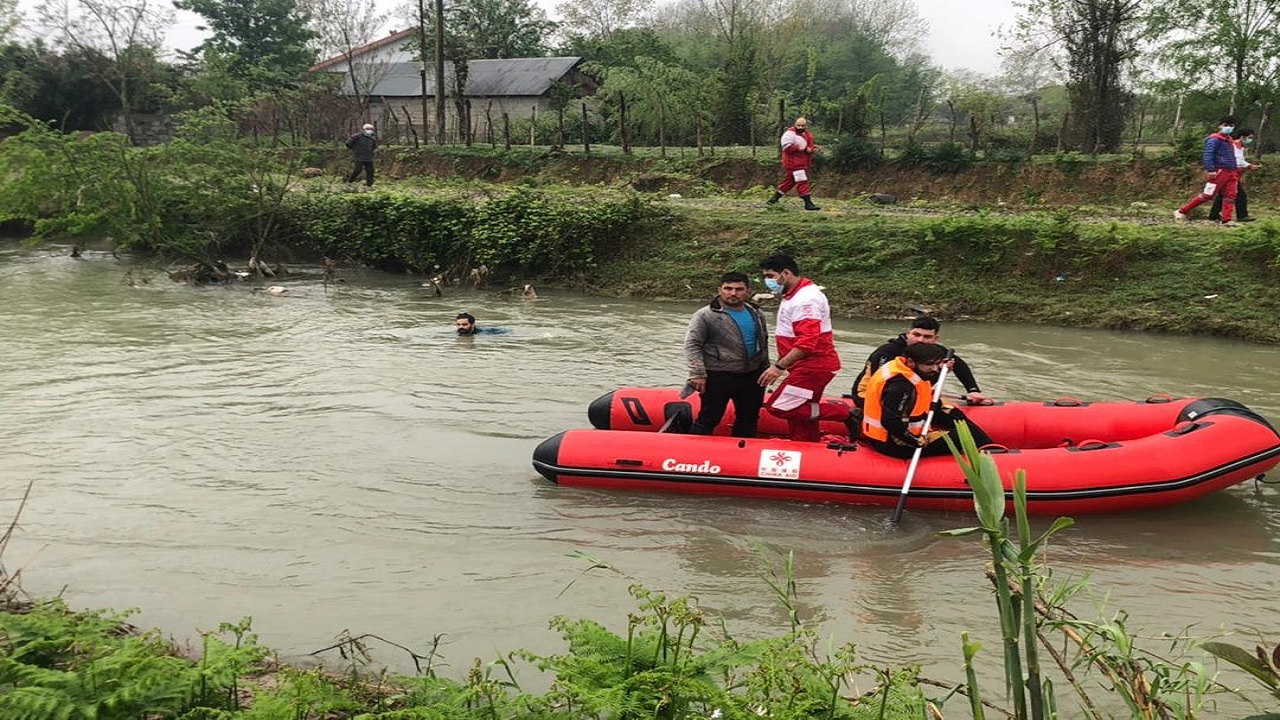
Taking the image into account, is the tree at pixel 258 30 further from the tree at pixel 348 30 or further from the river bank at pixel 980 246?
the river bank at pixel 980 246

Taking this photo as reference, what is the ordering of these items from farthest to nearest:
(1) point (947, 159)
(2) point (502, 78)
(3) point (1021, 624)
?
(2) point (502, 78)
(1) point (947, 159)
(3) point (1021, 624)

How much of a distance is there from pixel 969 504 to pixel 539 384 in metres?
4.77

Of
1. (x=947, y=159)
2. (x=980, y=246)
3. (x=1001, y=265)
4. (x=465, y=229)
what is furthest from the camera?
(x=947, y=159)

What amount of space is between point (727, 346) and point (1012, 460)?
198cm

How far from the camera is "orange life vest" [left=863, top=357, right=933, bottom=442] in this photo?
20.1 feet

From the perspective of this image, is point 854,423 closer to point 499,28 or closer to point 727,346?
point 727,346

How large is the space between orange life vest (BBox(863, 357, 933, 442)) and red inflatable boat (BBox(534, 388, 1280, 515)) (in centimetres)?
18

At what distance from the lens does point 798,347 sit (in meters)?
6.68

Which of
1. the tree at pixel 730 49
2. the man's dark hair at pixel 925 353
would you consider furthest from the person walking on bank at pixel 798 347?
the tree at pixel 730 49

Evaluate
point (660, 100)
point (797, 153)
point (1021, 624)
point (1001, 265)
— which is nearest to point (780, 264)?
point (1021, 624)

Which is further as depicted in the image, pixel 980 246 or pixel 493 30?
→ pixel 493 30

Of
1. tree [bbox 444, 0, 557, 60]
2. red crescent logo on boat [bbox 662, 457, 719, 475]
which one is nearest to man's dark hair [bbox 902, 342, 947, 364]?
red crescent logo on boat [bbox 662, 457, 719, 475]

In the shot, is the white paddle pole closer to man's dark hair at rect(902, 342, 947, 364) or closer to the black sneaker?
man's dark hair at rect(902, 342, 947, 364)

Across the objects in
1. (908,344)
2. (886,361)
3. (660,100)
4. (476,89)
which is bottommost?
(886,361)
